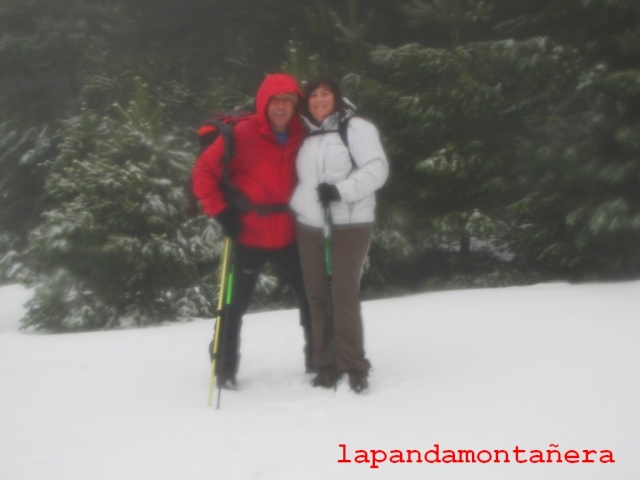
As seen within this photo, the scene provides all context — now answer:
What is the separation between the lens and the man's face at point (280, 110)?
12.6ft

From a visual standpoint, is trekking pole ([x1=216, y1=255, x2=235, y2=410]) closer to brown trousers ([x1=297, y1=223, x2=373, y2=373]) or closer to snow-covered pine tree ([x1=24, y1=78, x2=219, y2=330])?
brown trousers ([x1=297, y1=223, x2=373, y2=373])

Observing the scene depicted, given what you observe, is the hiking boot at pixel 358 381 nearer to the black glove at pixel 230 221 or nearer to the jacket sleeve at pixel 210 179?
the black glove at pixel 230 221

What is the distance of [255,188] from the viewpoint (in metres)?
3.95

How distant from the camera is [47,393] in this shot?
430 cm

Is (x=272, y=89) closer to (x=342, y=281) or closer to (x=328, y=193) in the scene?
(x=328, y=193)

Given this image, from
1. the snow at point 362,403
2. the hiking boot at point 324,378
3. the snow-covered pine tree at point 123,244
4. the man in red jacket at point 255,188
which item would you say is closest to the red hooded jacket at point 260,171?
the man in red jacket at point 255,188

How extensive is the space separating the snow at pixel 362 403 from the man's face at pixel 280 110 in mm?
1449

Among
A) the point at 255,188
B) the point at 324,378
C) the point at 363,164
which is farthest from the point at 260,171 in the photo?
the point at 324,378

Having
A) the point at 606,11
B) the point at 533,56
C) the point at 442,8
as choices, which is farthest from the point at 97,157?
the point at 606,11

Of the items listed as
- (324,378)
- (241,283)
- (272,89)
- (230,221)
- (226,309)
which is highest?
(272,89)

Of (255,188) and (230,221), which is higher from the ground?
(255,188)

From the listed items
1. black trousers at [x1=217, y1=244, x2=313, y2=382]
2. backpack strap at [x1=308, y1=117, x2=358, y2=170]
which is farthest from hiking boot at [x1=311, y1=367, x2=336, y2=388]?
backpack strap at [x1=308, y1=117, x2=358, y2=170]

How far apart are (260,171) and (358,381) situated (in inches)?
48.4

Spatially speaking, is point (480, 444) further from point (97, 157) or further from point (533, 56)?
point (97, 157)
